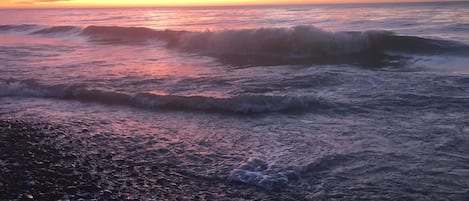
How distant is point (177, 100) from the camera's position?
780 centimetres

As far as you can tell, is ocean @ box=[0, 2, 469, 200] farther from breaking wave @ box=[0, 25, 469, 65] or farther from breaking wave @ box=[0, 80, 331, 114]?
breaking wave @ box=[0, 25, 469, 65]

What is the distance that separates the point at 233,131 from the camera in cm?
618

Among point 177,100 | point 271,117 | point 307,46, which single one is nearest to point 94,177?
point 271,117

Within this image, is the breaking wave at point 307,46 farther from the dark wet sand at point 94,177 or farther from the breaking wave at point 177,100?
the dark wet sand at point 94,177

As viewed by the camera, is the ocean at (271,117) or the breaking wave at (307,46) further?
the breaking wave at (307,46)

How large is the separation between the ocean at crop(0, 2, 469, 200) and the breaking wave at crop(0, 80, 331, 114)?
1.0 inches

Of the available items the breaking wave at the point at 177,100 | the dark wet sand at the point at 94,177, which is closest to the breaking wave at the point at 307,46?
the breaking wave at the point at 177,100

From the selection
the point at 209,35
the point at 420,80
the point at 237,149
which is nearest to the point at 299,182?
the point at 237,149

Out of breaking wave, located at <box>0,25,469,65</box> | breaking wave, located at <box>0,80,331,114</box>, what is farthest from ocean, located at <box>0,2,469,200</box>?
breaking wave, located at <box>0,25,469,65</box>

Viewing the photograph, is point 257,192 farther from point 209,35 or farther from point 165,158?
point 209,35

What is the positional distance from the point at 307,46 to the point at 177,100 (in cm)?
834

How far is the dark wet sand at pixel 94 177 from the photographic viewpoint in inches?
163

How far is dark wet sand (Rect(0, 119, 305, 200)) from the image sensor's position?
4152 mm

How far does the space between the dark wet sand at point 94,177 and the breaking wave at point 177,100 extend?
2.02 meters
